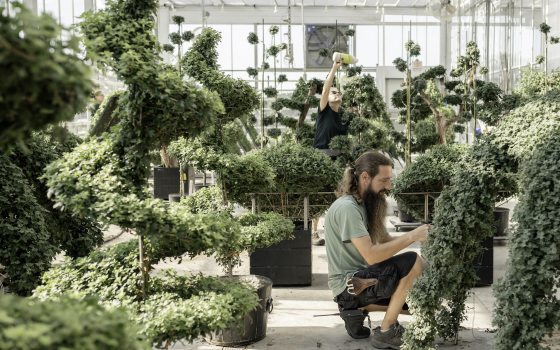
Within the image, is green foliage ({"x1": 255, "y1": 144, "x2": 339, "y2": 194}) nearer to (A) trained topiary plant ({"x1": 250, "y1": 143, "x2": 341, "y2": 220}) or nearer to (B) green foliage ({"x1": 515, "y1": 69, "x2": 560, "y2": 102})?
(A) trained topiary plant ({"x1": 250, "y1": 143, "x2": 341, "y2": 220})

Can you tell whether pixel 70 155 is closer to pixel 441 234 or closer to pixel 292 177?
pixel 441 234

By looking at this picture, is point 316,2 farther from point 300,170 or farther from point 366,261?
point 366,261

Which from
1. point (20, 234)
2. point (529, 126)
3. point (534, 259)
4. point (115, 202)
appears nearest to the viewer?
point (115, 202)

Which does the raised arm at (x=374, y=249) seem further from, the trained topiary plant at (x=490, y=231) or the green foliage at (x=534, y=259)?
the green foliage at (x=534, y=259)

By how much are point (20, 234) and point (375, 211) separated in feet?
6.99

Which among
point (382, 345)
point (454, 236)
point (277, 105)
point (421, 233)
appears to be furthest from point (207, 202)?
point (277, 105)

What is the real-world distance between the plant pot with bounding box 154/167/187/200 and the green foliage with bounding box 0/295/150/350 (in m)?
11.1

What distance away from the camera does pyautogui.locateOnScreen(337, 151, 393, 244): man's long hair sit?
4.48m

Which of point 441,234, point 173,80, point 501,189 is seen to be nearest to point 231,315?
point 173,80

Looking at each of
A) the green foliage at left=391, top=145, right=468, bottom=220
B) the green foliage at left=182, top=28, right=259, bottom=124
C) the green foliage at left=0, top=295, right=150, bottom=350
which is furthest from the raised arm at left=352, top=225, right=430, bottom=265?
the green foliage at left=0, top=295, right=150, bottom=350

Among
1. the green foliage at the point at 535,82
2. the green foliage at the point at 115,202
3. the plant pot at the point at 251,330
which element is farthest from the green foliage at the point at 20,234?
the green foliage at the point at 535,82

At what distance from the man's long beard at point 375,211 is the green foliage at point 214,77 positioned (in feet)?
3.75

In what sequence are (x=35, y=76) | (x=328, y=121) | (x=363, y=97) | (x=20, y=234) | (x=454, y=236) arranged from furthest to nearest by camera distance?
(x=363, y=97)
(x=328, y=121)
(x=454, y=236)
(x=20, y=234)
(x=35, y=76)

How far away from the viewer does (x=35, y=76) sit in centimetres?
145
